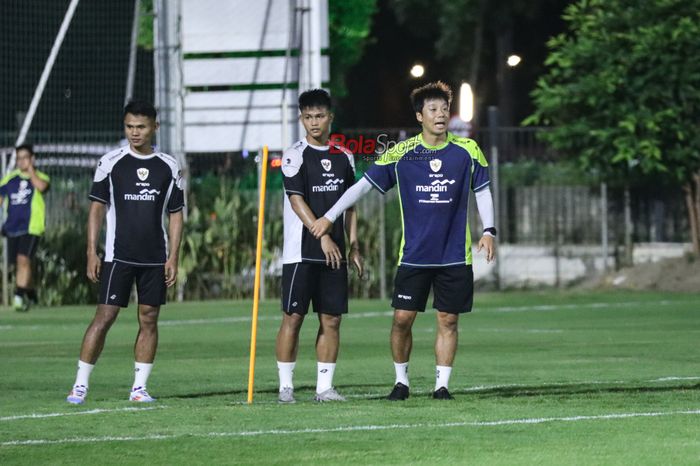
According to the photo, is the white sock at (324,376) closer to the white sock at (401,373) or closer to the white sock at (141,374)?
the white sock at (401,373)

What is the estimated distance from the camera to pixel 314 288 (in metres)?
11.5

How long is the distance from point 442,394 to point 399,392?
28cm

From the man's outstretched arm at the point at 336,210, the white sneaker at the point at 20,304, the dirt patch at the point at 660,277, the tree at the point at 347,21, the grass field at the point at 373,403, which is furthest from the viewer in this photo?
the tree at the point at 347,21

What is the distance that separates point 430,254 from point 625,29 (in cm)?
1779

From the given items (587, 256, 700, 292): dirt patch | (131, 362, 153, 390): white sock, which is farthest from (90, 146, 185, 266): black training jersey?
(587, 256, 700, 292): dirt patch

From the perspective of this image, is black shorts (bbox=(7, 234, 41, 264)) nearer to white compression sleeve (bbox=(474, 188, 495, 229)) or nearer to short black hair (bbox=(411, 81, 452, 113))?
short black hair (bbox=(411, 81, 452, 113))

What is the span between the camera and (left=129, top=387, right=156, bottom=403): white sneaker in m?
11.5

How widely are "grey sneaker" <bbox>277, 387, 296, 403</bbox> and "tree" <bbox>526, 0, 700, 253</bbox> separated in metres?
16.8

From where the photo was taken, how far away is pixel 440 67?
2414 inches

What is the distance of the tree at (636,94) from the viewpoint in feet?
90.1

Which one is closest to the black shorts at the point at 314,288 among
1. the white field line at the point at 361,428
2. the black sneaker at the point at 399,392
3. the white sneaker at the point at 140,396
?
the black sneaker at the point at 399,392

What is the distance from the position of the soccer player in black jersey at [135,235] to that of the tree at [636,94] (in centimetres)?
1653

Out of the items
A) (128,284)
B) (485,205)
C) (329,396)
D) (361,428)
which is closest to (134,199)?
(128,284)

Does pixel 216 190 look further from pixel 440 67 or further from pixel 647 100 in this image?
pixel 440 67
